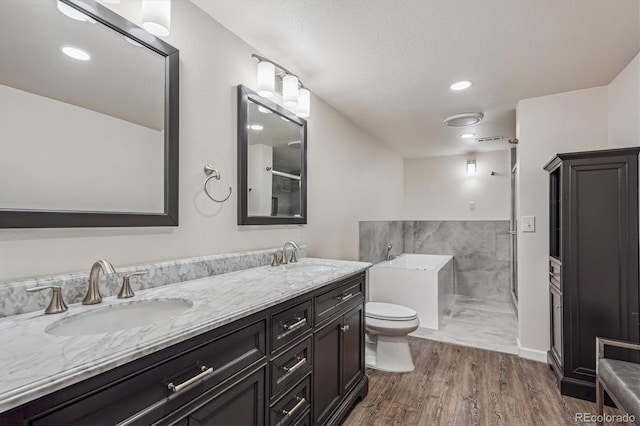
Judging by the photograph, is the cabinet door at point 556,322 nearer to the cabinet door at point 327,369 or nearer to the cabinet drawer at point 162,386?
the cabinet door at point 327,369

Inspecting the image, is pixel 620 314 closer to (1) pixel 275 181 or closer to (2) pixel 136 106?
(1) pixel 275 181

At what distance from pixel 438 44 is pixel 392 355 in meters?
2.24

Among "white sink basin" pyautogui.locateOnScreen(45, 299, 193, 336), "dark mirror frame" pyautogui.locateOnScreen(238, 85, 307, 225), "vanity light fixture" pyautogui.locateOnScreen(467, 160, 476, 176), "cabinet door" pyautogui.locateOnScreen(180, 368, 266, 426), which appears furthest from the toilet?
"vanity light fixture" pyautogui.locateOnScreen(467, 160, 476, 176)

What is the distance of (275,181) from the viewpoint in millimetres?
2143

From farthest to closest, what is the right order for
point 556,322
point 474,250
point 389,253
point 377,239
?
1. point 474,250
2. point 389,253
3. point 377,239
4. point 556,322

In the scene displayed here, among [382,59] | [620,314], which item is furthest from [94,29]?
[620,314]

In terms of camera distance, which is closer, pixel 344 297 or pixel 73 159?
pixel 73 159

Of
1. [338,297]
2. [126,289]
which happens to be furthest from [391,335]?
[126,289]

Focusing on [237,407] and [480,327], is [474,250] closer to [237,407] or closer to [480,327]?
[480,327]

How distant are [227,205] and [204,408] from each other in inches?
41.8

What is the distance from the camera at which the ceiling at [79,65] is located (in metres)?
1.02

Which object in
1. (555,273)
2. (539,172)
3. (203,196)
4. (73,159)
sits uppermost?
(539,172)

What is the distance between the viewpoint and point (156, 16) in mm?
1264

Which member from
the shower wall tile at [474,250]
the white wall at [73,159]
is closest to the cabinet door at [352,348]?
the white wall at [73,159]
